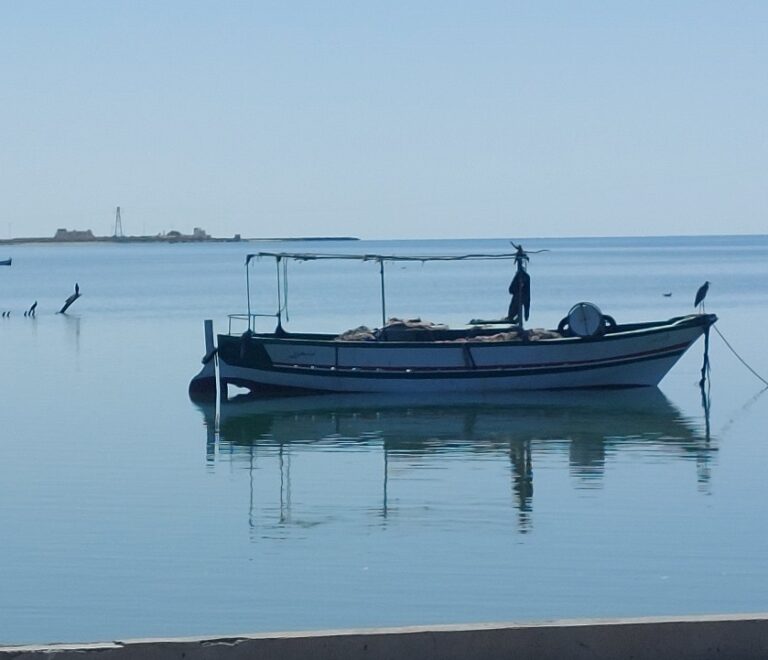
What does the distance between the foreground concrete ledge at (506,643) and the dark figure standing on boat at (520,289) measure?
1902 cm

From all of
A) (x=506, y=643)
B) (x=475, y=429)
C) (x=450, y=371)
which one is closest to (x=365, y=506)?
(x=475, y=429)

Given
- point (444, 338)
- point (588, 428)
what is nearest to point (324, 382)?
point (444, 338)

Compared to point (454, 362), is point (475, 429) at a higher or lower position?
lower

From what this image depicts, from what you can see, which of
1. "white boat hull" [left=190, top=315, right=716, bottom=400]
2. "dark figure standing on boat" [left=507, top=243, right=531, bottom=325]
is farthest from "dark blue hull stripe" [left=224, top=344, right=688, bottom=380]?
"dark figure standing on boat" [left=507, top=243, right=531, bottom=325]

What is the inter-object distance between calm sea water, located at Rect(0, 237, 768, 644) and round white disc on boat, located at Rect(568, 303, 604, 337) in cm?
127

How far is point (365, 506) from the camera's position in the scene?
15109mm

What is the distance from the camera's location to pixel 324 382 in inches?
1005

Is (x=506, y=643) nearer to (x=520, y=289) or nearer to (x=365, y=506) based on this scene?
(x=365, y=506)

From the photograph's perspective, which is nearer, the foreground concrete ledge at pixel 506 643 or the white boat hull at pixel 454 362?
the foreground concrete ledge at pixel 506 643

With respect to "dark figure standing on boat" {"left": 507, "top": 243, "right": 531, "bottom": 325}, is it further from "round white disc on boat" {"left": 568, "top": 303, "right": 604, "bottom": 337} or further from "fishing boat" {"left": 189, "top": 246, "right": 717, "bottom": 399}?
"round white disc on boat" {"left": 568, "top": 303, "right": 604, "bottom": 337}

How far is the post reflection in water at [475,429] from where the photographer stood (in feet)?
60.8

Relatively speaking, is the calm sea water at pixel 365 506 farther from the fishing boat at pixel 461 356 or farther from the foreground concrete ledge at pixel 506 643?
the foreground concrete ledge at pixel 506 643

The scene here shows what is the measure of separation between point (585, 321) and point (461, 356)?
7.67 ft

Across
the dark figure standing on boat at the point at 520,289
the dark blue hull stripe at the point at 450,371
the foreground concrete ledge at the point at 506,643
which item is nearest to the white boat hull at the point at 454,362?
the dark blue hull stripe at the point at 450,371
